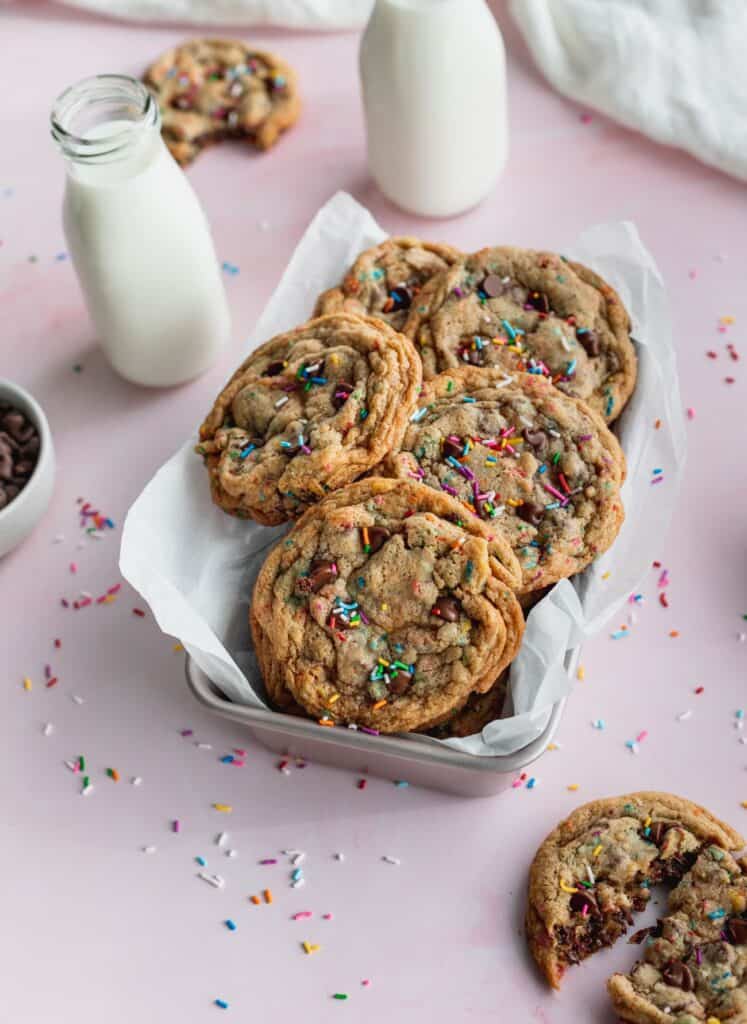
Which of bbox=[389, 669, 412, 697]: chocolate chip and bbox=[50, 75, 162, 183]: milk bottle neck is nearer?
bbox=[389, 669, 412, 697]: chocolate chip

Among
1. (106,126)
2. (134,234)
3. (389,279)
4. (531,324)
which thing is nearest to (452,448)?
(531,324)

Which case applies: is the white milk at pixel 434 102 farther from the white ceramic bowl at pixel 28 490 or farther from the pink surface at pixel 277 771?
the white ceramic bowl at pixel 28 490

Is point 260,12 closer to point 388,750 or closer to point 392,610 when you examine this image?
point 392,610

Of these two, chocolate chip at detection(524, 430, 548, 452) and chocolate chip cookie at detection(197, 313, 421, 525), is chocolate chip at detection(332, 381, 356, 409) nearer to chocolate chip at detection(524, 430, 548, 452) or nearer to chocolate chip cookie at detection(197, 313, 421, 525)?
chocolate chip cookie at detection(197, 313, 421, 525)

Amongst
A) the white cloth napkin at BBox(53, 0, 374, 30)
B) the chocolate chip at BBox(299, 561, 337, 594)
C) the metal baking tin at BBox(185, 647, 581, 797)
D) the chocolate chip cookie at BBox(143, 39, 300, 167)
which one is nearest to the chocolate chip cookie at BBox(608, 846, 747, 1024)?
the metal baking tin at BBox(185, 647, 581, 797)

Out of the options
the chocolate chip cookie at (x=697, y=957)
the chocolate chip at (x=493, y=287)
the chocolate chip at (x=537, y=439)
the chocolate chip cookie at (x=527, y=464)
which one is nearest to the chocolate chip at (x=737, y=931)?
the chocolate chip cookie at (x=697, y=957)

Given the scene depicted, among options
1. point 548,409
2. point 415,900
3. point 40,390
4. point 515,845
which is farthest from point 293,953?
point 40,390
